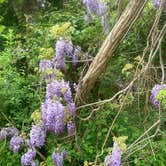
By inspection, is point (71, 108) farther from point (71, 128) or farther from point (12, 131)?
point (12, 131)

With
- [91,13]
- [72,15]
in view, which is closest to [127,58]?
[91,13]

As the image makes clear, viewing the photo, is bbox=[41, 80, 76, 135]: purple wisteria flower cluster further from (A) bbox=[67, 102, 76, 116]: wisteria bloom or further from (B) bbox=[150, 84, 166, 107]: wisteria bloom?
(B) bbox=[150, 84, 166, 107]: wisteria bloom

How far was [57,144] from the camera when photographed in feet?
14.8

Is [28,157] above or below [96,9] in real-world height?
below

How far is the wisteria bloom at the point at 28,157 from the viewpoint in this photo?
14.6 ft

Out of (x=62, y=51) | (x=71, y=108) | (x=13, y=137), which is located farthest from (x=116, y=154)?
(x=62, y=51)

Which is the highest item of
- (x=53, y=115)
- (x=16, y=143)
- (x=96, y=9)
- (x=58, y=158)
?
(x=96, y=9)

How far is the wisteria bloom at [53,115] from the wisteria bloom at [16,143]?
0.38 m

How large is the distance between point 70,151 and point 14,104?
36.8 inches

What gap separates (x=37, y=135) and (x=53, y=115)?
27 cm

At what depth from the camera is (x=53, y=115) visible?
14.0ft

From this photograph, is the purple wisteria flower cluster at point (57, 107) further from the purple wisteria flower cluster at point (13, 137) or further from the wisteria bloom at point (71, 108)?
the purple wisteria flower cluster at point (13, 137)

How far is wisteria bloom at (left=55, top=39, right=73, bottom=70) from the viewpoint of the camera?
469cm

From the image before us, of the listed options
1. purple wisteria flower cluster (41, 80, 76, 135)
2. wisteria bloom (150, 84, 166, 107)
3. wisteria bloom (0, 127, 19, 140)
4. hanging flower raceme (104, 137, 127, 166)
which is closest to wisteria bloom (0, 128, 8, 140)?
wisteria bloom (0, 127, 19, 140)
